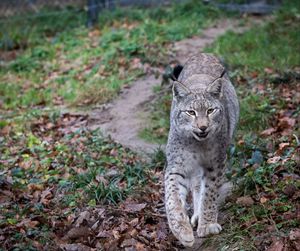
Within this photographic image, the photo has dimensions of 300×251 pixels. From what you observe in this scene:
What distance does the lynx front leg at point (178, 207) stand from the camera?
493cm

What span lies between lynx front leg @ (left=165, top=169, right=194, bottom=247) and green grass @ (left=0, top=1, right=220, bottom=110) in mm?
3598

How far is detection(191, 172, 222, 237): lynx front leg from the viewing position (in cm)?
→ 517

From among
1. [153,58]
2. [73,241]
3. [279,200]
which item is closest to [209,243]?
[279,200]

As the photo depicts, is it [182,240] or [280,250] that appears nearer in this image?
[280,250]

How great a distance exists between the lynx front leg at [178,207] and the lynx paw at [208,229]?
0.59 ft

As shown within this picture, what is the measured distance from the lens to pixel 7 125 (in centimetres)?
806

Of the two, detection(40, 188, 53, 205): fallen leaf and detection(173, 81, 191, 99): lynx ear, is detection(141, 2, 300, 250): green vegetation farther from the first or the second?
detection(40, 188, 53, 205): fallen leaf

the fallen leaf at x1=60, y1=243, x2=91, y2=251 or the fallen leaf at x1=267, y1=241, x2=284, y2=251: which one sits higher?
the fallen leaf at x1=267, y1=241, x2=284, y2=251

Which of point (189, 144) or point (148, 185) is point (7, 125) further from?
point (189, 144)

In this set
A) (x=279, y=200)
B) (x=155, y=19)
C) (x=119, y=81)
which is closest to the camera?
(x=279, y=200)

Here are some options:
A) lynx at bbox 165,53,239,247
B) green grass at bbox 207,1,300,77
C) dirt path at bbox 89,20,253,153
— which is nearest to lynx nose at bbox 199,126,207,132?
lynx at bbox 165,53,239,247

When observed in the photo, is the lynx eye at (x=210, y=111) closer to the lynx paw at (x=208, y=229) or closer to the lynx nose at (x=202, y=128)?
the lynx nose at (x=202, y=128)

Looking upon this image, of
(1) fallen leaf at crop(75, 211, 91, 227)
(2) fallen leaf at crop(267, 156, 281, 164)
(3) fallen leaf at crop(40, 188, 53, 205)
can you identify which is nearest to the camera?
(1) fallen leaf at crop(75, 211, 91, 227)

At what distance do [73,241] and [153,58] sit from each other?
5.10m
